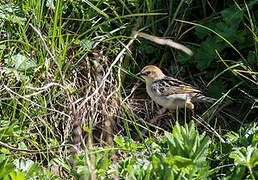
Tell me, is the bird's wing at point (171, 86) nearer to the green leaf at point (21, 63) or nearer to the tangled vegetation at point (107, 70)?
the tangled vegetation at point (107, 70)

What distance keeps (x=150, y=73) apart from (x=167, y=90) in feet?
1.28

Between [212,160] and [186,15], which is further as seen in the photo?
[186,15]

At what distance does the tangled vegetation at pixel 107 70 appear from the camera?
16.4 ft

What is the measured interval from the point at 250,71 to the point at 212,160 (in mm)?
1703

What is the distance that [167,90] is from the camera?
6.04 metres

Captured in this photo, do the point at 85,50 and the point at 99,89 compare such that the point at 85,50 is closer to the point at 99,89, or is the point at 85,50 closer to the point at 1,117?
the point at 99,89

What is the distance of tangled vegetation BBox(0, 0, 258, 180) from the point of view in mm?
5008

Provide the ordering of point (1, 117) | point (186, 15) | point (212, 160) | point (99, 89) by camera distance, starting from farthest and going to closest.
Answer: point (186, 15), point (99, 89), point (1, 117), point (212, 160)

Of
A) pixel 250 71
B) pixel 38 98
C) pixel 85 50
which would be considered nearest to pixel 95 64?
pixel 85 50

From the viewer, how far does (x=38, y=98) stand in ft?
17.1

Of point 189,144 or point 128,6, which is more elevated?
point 128,6

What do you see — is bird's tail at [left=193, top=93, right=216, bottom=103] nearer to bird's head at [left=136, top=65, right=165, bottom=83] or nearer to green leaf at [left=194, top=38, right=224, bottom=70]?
green leaf at [left=194, top=38, right=224, bottom=70]

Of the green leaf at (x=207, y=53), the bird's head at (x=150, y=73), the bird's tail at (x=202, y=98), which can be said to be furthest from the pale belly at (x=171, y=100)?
the green leaf at (x=207, y=53)

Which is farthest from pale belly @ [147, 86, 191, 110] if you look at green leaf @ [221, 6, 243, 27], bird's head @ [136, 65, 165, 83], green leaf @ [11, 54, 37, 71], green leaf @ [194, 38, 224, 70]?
green leaf @ [11, 54, 37, 71]
